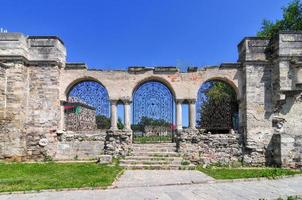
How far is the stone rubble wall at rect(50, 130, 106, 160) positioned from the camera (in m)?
15.0

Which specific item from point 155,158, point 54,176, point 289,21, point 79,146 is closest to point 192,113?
point 155,158

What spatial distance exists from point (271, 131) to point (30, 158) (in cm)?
1017

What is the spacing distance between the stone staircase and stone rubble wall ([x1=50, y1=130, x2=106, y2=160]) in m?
1.57

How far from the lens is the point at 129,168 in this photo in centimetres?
1242

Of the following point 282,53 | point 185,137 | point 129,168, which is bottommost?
point 129,168

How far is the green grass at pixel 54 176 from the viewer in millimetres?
8594

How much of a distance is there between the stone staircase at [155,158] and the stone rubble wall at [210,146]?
0.66 metres

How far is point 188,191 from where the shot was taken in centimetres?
804

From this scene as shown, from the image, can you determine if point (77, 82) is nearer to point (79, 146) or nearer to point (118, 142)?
point (79, 146)

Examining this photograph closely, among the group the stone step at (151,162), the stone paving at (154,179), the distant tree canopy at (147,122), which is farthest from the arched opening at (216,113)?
the stone paving at (154,179)

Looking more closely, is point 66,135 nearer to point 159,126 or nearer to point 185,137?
point 159,126

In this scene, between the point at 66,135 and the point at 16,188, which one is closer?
the point at 16,188

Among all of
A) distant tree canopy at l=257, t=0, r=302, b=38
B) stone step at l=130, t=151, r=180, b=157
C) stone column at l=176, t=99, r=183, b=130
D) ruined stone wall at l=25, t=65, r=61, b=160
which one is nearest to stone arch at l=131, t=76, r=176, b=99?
stone column at l=176, t=99, r=183, b=130

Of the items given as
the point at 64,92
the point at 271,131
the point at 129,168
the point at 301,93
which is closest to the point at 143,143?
the point at 129,168
